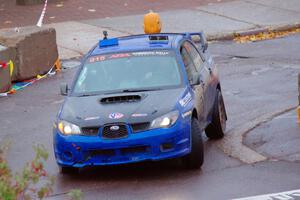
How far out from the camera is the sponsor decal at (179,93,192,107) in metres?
10.8

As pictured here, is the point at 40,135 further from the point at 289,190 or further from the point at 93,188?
the point at 289,190

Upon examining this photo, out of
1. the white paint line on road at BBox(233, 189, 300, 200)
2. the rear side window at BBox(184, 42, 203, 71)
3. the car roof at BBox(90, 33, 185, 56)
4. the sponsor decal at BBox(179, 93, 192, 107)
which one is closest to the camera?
the white paint line on road at BBox(233, 189, 300, 200)

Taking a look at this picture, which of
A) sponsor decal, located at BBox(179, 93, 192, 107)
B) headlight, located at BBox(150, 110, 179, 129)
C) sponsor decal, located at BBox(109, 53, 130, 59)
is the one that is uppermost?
sponsor decal, located at BBox(109, 53, 130, 59)


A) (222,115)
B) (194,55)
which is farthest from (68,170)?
(222,115)

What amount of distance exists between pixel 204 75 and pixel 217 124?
72 centimetres

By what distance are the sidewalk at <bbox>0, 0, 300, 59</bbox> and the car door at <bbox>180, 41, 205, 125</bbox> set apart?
335 inches

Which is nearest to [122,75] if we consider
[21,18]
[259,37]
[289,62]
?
[289,62]

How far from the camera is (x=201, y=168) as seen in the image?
1098 centimetres

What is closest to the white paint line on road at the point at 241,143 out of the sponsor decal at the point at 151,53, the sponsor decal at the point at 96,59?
the sponsor decal at the point at 151,53

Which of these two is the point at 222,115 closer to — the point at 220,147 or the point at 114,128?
the point at 220,147

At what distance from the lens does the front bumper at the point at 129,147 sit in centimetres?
1027

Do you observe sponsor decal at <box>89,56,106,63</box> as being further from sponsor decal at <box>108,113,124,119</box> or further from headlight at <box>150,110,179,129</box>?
headlight at <box>150,110,179,129</box>

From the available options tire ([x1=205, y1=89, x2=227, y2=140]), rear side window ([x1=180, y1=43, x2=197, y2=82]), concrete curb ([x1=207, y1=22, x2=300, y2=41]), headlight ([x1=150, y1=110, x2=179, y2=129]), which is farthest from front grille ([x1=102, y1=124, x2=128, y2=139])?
concrete curb ([x1=207, y1=22, x2=300, y2=41])

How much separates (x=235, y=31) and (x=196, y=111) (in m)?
11.4
